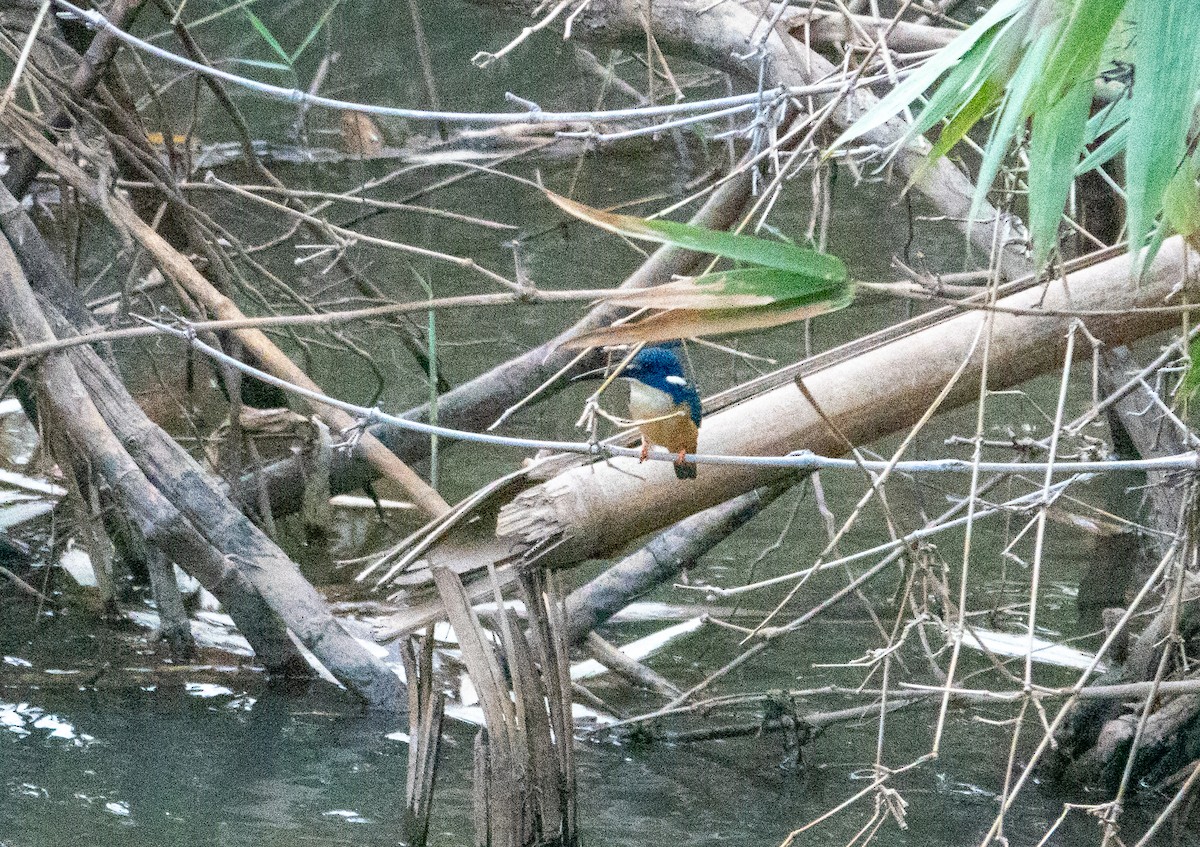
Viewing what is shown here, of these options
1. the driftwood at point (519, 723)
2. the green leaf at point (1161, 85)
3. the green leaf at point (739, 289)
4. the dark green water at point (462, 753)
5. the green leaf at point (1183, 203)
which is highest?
the green leaf at point (1161, 85)

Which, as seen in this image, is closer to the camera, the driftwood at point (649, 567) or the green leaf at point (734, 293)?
the green leaf at point (734, 293)

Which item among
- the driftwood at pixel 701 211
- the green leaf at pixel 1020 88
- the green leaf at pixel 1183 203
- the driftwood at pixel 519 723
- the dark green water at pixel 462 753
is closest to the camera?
the green leaf at pixel 1020 88

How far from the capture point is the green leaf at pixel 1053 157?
143cm

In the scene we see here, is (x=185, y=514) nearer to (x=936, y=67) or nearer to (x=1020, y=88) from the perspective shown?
(x=936, y=67)

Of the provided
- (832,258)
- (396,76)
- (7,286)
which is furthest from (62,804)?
(396,76)

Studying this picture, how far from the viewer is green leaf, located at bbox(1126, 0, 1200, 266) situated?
1193 mm

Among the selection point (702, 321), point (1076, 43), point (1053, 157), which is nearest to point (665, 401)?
point (702, 321)

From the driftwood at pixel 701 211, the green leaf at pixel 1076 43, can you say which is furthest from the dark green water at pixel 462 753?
the green leaf at pixel 1076 43

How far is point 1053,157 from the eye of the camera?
4.77ft

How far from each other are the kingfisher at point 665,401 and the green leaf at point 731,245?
37.7 inches

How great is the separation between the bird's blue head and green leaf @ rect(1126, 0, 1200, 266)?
59.0 inches

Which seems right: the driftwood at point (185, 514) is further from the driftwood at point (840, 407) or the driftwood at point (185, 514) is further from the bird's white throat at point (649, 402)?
the bird's white throat at point (649, 402)

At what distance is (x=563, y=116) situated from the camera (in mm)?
1992

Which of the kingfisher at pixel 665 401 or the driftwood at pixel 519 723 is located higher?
the kingfisher at pixel 665 401
